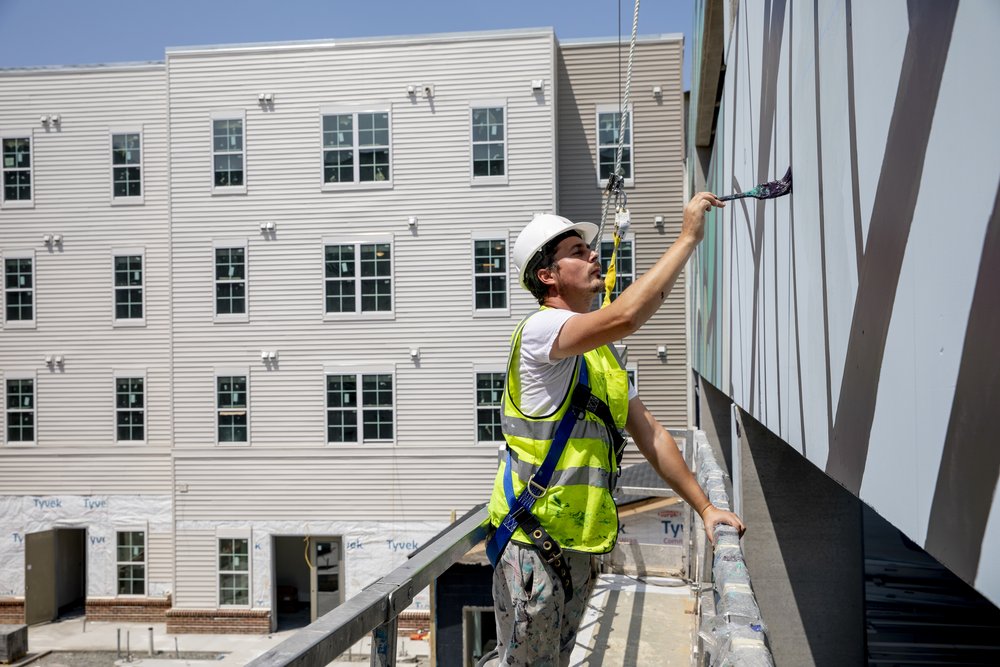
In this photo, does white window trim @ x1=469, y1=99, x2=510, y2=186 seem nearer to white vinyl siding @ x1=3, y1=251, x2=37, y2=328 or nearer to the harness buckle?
white vinyl siding @ x1=3, y1=251, x2=37, y2=328

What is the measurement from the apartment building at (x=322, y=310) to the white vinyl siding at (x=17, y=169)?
340 cm

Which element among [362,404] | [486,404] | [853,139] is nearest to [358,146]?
[362,404]

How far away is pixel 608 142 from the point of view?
24031 millimetres

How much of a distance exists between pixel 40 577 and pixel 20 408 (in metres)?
4.65

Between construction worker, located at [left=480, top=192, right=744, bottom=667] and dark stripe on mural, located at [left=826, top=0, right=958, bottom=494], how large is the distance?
0.68 m

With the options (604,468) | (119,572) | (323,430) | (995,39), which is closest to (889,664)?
(604,468)

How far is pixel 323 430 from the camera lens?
23469 mm

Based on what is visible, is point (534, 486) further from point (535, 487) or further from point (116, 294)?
point (116, 294)

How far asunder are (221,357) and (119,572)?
21.8 feet

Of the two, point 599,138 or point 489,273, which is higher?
point 599,138

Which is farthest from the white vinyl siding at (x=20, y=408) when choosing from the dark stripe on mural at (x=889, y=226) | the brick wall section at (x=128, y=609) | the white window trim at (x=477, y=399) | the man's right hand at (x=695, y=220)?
the dark stripe on mural at (x=889, y=226)

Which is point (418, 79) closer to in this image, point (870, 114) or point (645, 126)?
point (645, 126)

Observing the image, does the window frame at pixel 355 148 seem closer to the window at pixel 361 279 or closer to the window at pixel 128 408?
the window at pixel 361 279

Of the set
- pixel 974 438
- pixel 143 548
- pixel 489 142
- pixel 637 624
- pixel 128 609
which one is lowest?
pixel 128 609
